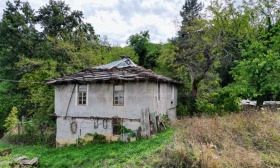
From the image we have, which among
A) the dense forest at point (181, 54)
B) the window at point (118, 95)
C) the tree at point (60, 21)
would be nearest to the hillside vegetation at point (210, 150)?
the window at point (118, 95)

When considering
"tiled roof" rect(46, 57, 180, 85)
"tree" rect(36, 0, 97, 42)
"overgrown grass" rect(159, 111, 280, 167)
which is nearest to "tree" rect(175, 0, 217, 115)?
"tiled roof" rect(46, 57, 180, 85)

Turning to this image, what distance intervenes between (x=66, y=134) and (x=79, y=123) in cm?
131

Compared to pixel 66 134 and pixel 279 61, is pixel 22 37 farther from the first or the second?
pixel 279 61

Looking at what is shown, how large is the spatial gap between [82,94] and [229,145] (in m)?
9.94

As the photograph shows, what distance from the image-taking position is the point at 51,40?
24.3 meters

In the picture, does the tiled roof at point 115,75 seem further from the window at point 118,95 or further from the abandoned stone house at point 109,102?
the window at point 118,95

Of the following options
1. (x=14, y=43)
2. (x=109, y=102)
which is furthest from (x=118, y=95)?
(x=14, y=43)

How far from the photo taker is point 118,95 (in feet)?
45.2

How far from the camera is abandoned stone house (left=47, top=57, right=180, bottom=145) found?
13117 mm

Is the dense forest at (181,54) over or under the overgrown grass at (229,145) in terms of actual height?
over

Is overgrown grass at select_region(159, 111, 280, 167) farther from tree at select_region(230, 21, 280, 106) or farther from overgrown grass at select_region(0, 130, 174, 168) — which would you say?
tree at select_region(230, 21, 280, 106)

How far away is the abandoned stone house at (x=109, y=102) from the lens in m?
13.1

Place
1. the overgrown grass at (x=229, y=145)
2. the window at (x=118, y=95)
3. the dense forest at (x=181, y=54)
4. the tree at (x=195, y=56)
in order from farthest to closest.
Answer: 1. the tree at (x=195, y=56)
2. the dense forest at (x=181, y=54)
3. the window at (x=118, y=95)
4. the overgrown grass at (x=229, y=145)

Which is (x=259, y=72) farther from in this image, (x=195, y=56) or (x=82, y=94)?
(x=82, y=94)
